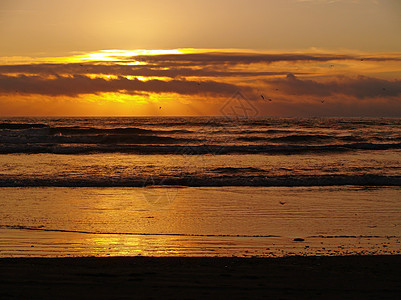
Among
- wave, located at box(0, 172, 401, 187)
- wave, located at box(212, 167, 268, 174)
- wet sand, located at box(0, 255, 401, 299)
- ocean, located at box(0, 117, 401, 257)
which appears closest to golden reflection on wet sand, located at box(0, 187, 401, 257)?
ocean, located at box(0, 117, 401, 257)

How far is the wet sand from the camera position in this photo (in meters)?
4.96

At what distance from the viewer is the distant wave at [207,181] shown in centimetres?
1462

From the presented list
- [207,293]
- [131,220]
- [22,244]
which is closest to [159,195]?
[131,220]

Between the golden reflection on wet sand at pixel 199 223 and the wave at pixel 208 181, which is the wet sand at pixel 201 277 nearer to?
the golden reflection on wet sand at pixel 199 223

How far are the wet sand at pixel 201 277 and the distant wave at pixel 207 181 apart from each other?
846cm

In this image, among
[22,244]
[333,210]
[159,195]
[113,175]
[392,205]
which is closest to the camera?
[22,244]

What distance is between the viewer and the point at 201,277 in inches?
218

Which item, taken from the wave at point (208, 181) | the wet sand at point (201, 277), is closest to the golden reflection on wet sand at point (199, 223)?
the wet sand at point (201, 277)

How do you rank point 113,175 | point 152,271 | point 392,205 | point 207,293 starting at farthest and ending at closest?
point 113,175 < point 392,205 < point 152,271 < point 207,293

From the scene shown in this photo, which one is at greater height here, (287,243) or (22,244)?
(22,244)

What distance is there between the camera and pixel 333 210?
9.98m

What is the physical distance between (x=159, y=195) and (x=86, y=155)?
592 inches

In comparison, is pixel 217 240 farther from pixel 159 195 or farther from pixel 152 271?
pixel 159 195

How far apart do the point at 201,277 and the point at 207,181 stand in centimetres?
978
